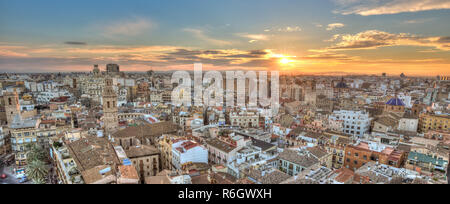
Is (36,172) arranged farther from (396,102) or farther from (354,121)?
(396,102)

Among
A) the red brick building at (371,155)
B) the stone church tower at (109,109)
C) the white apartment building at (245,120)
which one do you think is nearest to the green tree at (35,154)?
the stone church tower at (109,109)

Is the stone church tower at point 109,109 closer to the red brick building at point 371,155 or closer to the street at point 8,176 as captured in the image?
the street at point 8,176

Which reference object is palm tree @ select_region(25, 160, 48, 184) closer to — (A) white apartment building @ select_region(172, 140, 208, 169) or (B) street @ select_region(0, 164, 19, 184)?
(B) street @ select_region(0, 164, 19, 184)

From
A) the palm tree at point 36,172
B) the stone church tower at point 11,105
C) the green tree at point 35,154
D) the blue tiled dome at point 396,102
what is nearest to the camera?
the palm tree at point 36,172

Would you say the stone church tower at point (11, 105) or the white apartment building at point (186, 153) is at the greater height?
the stone church tower at point (11, 105)

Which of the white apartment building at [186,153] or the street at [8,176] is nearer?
the white apartment building at [186,153]

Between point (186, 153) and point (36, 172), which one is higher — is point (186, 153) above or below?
above

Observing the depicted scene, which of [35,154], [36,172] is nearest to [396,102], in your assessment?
[36,172]

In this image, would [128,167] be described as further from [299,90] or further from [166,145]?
[299,90]

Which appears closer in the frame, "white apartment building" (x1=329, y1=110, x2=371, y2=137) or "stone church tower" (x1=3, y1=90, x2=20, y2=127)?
"white apartment building" (x1=329, y1=110, x2=371, y2=137)

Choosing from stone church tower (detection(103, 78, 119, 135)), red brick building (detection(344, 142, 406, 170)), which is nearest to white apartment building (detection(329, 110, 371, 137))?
red brick building (detection(344, 142, 406, 170))

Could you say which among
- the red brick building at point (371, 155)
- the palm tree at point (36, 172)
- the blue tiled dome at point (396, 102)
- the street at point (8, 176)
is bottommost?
Answer: the street at point (8, 176)
